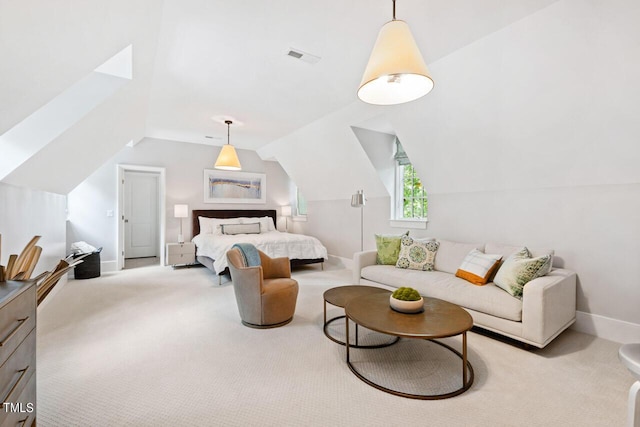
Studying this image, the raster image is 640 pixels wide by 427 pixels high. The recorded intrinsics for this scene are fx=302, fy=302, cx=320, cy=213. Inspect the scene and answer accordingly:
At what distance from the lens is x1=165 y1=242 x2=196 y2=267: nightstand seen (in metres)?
5.66

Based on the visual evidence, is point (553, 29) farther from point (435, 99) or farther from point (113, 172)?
point (113, 172)

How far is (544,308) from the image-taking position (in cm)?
238

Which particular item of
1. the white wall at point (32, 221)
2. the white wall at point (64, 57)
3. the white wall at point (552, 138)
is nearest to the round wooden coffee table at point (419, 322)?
the white wall at point (552, 138)

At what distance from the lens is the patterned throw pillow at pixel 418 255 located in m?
3.72

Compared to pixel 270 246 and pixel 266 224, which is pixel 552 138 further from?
pixel 266 224

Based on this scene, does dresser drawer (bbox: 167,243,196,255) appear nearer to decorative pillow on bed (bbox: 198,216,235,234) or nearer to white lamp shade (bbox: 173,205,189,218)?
decorative pillow on bed (bbox: 198,216,235,234)

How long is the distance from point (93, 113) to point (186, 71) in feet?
3.20

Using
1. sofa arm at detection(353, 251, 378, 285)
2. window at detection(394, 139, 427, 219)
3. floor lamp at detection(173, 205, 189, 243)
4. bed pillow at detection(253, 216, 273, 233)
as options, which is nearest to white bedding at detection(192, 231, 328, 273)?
floor lamp at detection(173, 205, 189, 243)

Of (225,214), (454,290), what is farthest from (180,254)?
(454,290)

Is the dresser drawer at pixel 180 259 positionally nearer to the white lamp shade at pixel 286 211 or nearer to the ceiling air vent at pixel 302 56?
the white lamp shade at pixel 286 211

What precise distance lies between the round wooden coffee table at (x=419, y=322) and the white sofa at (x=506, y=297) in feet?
1.71

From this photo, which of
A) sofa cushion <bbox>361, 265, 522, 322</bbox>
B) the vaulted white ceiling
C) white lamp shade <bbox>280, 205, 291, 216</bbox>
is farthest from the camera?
white lamp shade <bbox>280, 205, 291, 216</bbox>

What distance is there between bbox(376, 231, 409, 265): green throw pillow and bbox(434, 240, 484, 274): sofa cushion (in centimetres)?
51

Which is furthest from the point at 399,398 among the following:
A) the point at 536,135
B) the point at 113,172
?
the point at 113,172
